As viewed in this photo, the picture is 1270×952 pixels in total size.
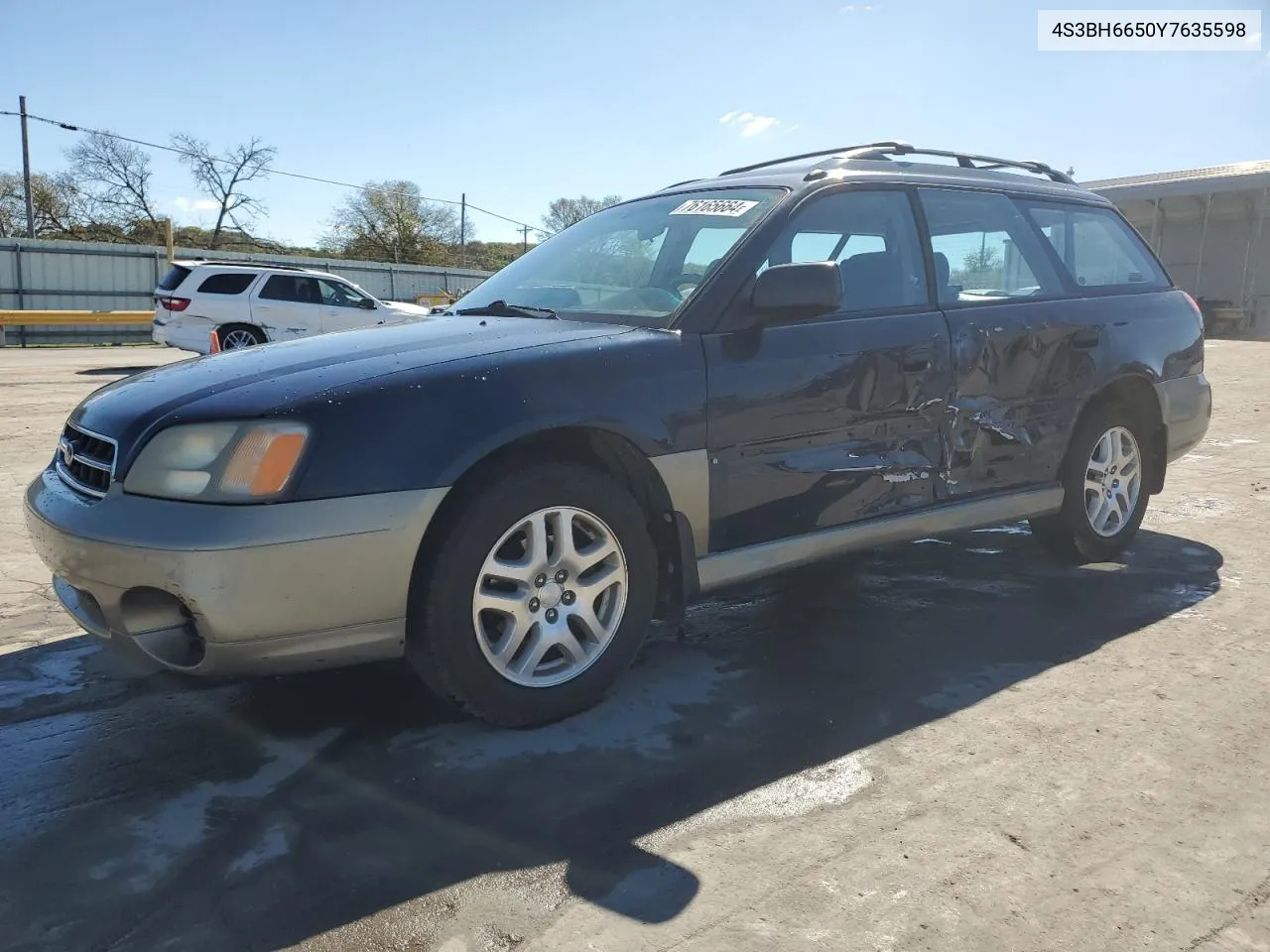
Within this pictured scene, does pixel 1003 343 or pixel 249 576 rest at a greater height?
pixel 1003 343

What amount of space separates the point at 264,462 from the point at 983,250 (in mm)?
3094

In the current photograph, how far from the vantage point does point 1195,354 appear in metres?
5.00

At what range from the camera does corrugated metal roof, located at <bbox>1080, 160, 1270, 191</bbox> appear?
1145 inches

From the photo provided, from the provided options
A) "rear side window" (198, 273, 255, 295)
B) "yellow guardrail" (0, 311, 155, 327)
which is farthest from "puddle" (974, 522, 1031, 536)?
"yellow guardrail" (0, 311, 155, 327)

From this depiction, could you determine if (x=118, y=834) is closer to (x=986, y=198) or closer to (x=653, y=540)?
(x=653, y=540)

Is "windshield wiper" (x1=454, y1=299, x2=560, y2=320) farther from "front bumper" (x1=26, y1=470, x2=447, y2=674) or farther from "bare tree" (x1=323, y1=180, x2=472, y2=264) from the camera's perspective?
"bare tree" (x1=323, y1=180, x2=472, y2=264)

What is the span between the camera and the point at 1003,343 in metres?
4.04

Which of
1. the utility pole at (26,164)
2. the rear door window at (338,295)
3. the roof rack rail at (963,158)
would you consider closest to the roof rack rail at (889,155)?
the roof rack rail at (963,158)

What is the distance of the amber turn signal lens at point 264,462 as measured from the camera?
250 cm

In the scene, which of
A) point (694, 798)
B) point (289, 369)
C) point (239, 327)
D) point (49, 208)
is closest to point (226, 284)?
point (239, 327)

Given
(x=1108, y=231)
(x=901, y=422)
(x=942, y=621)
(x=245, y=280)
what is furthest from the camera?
(x=245, y=280)

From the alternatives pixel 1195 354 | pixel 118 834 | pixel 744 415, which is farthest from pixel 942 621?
pixel 118 834

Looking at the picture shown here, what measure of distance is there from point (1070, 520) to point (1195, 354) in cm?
124

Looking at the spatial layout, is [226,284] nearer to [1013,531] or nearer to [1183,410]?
[1013,531]
